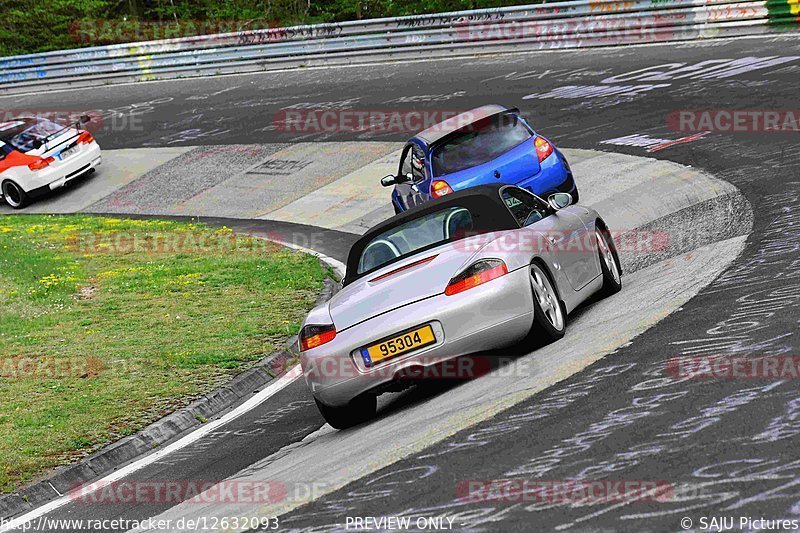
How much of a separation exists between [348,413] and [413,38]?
22.2 metres

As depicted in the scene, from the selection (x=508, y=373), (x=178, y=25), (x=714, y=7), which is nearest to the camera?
(x=508, y=373)

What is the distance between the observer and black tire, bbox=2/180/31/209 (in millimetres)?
24938

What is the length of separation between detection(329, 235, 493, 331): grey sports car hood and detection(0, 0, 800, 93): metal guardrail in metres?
17.6

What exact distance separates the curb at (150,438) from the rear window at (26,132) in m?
14.7

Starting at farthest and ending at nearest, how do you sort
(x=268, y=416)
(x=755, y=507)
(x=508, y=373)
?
(x=268, y=416) < (x=508, y=373) < (x=755, y=507)

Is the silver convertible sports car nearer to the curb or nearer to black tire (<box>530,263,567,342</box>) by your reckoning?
black tire (<box>530,263,567,342</box>)

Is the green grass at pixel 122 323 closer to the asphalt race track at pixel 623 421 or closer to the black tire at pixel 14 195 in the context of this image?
the asphalt race track at pixel 623 421

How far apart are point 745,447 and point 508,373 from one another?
273 centimetres

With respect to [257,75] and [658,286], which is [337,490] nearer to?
[658,286]

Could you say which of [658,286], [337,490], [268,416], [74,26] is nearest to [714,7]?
[658,286]

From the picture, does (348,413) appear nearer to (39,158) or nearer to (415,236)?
Result: (415,236)

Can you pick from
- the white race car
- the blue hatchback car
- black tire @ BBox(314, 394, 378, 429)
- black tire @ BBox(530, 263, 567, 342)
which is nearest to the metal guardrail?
the white race car

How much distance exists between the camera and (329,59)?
31.5 metres

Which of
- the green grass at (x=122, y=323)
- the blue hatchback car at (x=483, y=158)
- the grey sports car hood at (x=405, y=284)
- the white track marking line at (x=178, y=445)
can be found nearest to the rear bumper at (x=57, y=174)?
the green grass at (x=122, y=323)
